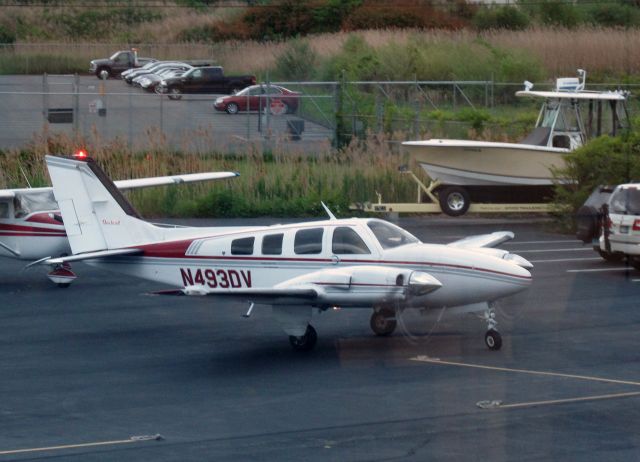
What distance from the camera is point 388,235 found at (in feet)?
45.7

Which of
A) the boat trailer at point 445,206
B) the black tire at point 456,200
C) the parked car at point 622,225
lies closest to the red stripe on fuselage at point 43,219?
the boat trailer at point 445,206

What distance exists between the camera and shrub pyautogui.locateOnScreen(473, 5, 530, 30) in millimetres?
64500

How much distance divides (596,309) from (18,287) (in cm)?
963

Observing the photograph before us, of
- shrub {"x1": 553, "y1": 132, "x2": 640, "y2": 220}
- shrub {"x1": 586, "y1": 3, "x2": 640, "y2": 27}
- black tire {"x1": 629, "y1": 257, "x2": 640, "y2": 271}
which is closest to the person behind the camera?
black tire {"x1": 629, "y1": 257, "x2": 640, "y2": 271}

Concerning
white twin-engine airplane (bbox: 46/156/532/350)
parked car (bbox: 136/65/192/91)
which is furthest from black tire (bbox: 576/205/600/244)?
parked car (bbox: 136/65/192/91)

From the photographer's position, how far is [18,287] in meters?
18.6

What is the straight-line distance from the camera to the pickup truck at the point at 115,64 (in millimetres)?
58406

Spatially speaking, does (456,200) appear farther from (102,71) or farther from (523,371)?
(102,71)

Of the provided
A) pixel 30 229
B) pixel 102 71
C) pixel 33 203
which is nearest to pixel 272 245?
pixel 30 229

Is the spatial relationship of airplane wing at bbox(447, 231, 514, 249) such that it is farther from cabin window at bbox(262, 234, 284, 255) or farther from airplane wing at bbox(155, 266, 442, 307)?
cabin window at bbox(262, 234, 284, 255)

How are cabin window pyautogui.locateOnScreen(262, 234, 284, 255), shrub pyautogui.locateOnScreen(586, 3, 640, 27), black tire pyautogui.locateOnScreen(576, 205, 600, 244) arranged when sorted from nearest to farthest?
cabin window pyautogui.locateOnScreen(262, 234, 284, 255) < black tire pyautogui.locateOnScreen(576, 205, 600, 244) < shrub pyautogui.locateOnScreen(586, 3, 640, 27)

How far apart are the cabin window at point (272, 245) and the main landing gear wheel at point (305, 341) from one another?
1072 mm

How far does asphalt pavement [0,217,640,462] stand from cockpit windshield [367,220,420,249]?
3.66ft

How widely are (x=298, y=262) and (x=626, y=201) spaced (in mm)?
7555
